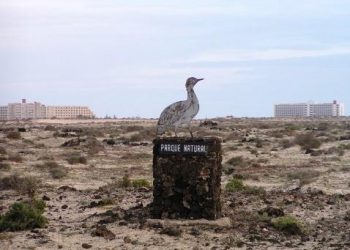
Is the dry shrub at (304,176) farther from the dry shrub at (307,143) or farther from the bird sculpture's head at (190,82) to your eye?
the dry shrub at (307,143)

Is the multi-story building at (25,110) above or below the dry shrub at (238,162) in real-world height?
above

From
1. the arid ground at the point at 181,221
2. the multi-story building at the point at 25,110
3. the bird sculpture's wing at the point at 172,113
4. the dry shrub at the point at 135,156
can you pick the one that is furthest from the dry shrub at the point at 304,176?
the multi-story building at the point at 25,110

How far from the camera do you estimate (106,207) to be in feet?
61.2

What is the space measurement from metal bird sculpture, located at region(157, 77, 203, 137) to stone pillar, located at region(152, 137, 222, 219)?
0.54 metres

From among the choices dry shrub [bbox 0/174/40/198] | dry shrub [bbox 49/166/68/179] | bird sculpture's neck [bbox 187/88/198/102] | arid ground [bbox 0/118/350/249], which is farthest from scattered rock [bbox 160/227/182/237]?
dry shrub [bbox 49/166/68/179]

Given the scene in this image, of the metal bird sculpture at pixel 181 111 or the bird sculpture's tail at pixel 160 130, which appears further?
the bird sculpture's tail at pixel 160 130

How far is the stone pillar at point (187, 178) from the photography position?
15703 mm

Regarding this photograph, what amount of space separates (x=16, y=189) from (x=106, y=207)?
545cm

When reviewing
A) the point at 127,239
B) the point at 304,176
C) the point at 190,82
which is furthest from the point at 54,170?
the point at 127,239

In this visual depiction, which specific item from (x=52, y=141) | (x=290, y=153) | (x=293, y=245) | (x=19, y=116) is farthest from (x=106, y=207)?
(x=19, y=116)

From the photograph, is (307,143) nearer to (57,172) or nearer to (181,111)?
(57,172)

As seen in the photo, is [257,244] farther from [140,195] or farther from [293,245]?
[140,195]

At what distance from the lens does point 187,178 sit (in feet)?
51.7

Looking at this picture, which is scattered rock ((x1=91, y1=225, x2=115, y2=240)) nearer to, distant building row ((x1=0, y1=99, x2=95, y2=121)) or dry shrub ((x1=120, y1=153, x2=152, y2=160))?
dry shrub ((x1=120, y1=153, x2=152, y2=160))
